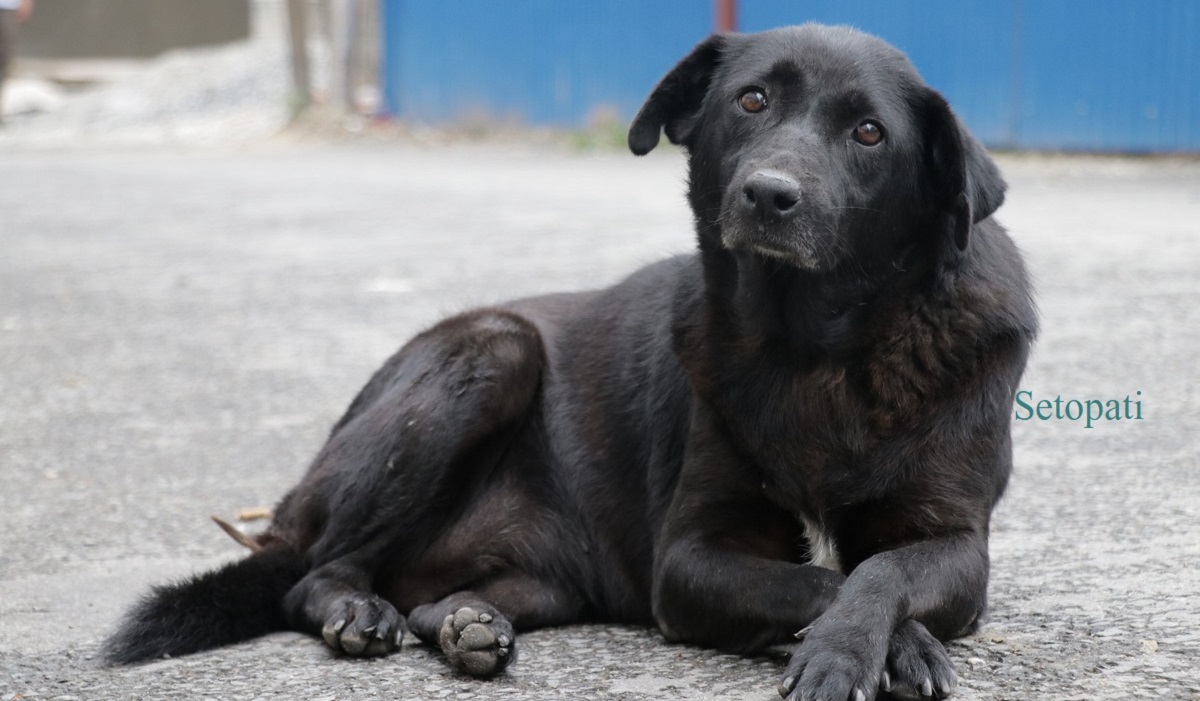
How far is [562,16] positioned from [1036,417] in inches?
509

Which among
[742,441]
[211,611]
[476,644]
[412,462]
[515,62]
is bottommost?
[515,62]

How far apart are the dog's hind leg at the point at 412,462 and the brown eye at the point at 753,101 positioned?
3.08ft

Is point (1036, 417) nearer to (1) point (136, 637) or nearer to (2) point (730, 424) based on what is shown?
(2) point (730, 424)

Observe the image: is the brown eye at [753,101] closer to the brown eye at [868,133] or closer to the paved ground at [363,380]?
the brown eye at [868,133]

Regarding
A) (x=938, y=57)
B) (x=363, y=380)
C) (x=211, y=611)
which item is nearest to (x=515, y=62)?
(x=938, y=57)

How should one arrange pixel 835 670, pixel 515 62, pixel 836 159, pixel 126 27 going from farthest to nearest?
pixel 126 27 < pixel 515 62 < pixel 836 159 < pixel 835 670

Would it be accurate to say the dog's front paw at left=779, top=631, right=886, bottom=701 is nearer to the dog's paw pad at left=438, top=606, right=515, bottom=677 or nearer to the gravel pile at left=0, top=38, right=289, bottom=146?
the dog's paw pad at left=438, top=606, right=515, bottom=677

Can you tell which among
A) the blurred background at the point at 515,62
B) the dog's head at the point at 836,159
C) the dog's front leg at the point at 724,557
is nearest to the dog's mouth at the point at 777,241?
the dog's head at the point at 836,159

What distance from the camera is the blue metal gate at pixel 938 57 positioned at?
13398mm

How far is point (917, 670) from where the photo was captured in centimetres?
279

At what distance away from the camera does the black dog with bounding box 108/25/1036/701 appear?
3092 millimetres

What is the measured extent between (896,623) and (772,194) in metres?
0.92

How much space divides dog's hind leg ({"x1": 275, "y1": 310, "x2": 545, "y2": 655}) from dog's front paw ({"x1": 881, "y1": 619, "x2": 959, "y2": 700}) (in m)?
1.35

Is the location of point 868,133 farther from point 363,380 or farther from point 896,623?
point 363,380
